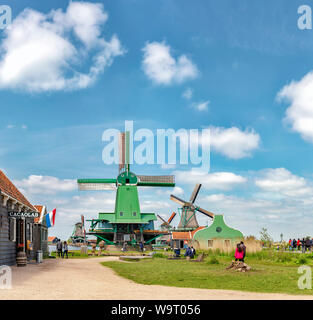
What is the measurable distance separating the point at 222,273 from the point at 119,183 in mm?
44092

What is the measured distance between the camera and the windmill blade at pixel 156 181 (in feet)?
209

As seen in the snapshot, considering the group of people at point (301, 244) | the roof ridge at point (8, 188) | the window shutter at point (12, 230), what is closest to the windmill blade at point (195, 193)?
the group of people at point (301, 244)

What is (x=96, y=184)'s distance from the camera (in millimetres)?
64750

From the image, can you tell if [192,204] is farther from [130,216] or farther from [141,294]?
[141,294]

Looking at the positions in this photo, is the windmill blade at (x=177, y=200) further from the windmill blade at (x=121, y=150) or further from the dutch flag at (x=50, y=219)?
the dutch flag at (x=50, y=219)

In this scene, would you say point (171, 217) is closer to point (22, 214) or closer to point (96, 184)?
point (96, 184)

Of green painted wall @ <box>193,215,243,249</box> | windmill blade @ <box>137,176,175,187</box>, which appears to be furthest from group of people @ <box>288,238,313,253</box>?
windmill blade @ <box>137,176,175,187</box>

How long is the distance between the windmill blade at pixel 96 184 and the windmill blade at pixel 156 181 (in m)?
4.38

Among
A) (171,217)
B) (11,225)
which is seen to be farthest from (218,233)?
(171,217)

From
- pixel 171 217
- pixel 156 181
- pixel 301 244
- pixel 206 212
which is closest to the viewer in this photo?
pixel 301 244

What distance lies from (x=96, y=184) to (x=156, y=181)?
9.55 m

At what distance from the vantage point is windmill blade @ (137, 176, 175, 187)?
6369 cm

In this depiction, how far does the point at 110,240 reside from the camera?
2378 inches
